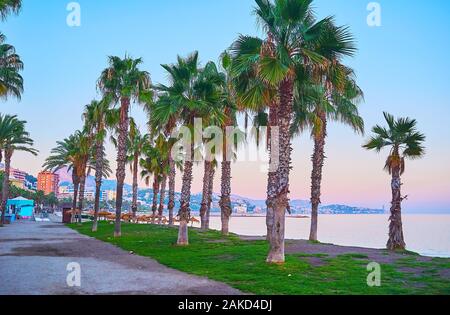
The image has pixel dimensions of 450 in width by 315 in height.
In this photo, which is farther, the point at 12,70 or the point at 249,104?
the point at 12,70

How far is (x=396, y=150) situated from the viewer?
26609 mm

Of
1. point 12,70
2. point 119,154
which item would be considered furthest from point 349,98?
point 12,70

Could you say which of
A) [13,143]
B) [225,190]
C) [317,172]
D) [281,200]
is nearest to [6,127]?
[13,143]

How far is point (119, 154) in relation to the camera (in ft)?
104

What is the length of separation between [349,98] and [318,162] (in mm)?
4781

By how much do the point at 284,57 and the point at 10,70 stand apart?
24616 millimetres

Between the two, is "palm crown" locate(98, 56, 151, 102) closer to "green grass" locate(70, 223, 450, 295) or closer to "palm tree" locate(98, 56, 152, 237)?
"palm tree" locate(98, 56, 152, 237)

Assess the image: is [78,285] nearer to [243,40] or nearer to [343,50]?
[243,40]

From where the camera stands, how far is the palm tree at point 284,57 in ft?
52.4

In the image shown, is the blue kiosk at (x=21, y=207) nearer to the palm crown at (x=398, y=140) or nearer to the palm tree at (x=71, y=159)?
the palm tree at (x=71, y=159)

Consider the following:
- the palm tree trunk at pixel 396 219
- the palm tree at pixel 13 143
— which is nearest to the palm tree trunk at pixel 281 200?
the palm tree trunk at pixel 396 219

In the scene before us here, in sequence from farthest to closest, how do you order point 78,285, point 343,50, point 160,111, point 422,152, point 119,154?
point 119,154
point 422,152
point 160,111
point 343,50
point 78,285

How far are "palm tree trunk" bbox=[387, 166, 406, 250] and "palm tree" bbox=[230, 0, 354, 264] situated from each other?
39.1 ft
